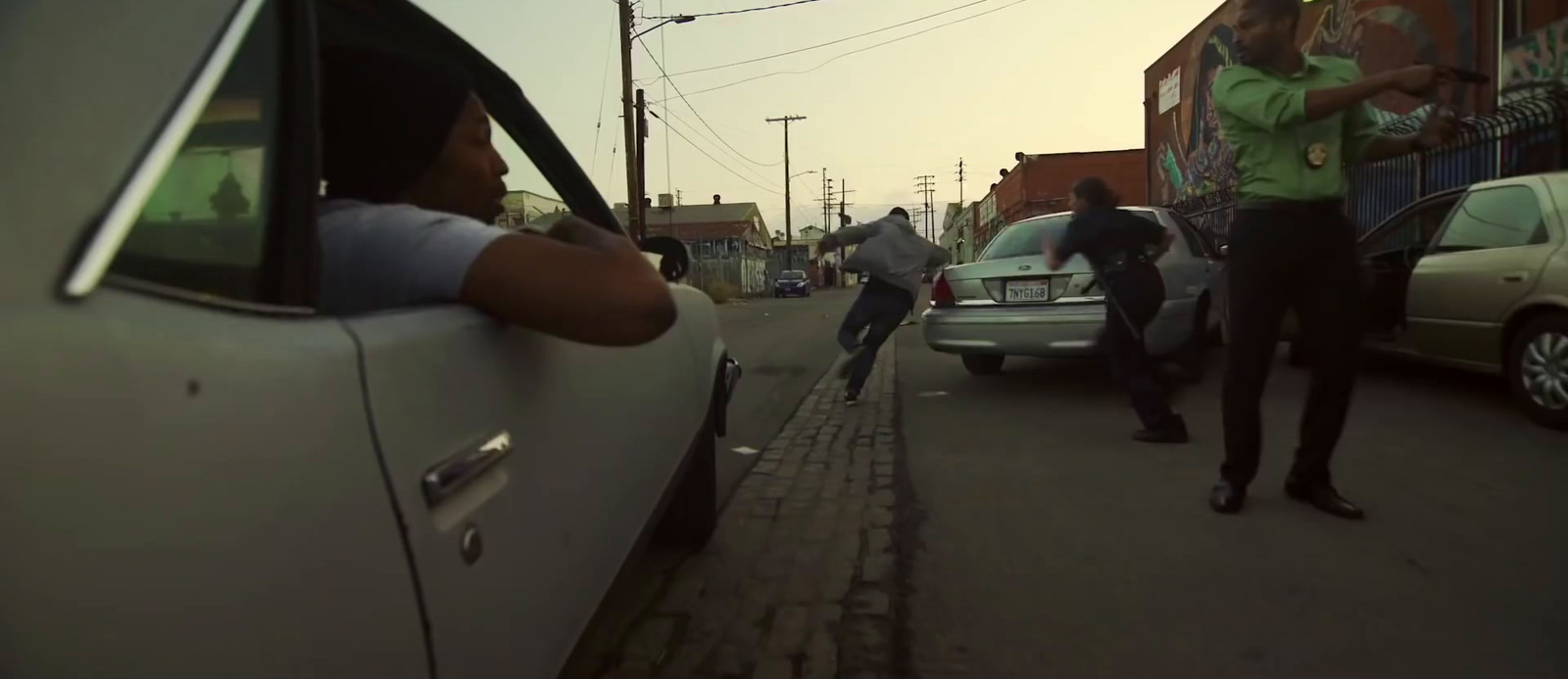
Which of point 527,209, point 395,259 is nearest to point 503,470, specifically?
point 395,259

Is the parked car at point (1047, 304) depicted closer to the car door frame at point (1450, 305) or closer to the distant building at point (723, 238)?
the car door frame at point (1450, 305)

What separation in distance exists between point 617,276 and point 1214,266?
748cm

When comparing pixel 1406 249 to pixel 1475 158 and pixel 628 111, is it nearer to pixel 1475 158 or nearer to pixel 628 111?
pixel 1475 158

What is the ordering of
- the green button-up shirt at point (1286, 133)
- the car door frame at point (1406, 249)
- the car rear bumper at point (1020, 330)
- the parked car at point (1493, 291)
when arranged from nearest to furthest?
the green button-up shirt at point (1286, 133) < the parked car at point (1493, 291) < the car door frame at point (1406, 249) < the car rear bumper at point (1020, 330)

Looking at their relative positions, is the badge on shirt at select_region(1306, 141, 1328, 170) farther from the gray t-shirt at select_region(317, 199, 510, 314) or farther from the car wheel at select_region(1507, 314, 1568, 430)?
the gray t-shirt at select_region(317, 199, 510, 314)

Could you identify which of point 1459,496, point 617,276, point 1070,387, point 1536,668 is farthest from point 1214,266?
point 617,276

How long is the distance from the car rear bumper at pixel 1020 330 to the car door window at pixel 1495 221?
2.22 m

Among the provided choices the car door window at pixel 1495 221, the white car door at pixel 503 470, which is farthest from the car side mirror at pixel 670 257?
the car door window at pixel 1495 221

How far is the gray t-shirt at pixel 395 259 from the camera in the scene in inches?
57.9

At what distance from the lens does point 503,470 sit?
1.43 m

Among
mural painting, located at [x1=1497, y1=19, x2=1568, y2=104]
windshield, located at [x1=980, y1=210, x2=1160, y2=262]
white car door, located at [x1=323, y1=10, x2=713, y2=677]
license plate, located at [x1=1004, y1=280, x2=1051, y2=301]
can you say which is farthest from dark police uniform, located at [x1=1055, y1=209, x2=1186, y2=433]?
mural painting, located at [x1=1497, y1=19, x2=1568, y2=104]

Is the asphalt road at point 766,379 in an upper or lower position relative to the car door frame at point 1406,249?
lower

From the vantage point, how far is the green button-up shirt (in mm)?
3551

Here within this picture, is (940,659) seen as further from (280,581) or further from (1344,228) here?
(1344,228)
